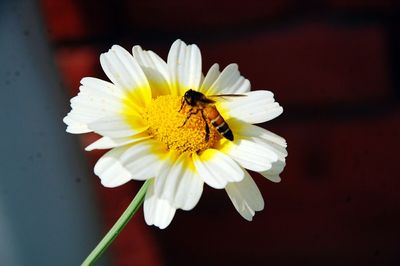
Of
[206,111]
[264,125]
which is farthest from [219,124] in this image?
[264,125]

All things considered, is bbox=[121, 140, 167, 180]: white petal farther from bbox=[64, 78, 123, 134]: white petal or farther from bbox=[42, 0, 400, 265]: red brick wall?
bbox=[42, 0, 400, 265]: red brick wall

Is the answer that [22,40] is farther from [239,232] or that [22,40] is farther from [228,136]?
[228,136]

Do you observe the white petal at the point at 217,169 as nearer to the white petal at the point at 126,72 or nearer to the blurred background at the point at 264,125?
the white petal at the point at 126,72

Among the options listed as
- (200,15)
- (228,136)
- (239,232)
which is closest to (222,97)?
(228,136)

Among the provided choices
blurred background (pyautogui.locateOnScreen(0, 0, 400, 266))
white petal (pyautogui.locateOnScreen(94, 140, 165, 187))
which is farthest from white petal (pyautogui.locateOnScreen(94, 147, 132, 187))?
blurred background (pyautogui.locateOnScreen(0, 0, 400, 266))

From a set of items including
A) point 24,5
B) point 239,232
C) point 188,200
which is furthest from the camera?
point 239,232

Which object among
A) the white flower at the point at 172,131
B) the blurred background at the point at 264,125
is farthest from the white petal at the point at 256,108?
the blurred background at the point at 264,125
